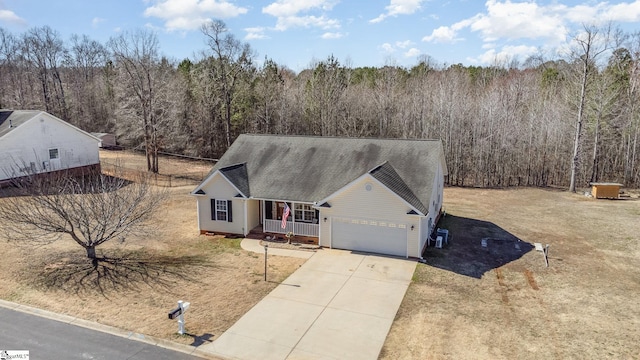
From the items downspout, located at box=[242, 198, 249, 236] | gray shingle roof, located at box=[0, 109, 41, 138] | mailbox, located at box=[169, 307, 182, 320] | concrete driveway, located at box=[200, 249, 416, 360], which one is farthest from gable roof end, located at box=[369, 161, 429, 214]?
gray shingle roof, located at box=[0, 109, 41, 138]

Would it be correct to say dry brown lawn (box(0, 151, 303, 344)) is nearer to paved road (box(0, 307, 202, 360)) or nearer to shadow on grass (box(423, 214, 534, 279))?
paved road (box(0, 307, 202, 360))

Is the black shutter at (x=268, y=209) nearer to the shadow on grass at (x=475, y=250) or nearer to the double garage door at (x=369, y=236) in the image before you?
the double garage door at (x=369, y=236)

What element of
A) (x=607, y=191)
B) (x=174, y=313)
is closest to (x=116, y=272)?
(x=174, y=313)

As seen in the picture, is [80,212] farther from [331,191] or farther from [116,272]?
[331,191]

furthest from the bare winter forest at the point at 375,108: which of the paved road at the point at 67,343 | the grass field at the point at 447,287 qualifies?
the paved road at the point at 67,343

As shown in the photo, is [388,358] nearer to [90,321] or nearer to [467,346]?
[467,346]

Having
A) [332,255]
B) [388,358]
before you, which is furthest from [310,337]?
[332,255]
